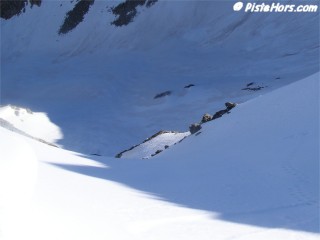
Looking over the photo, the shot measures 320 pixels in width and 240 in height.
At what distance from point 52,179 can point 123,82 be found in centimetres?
2373

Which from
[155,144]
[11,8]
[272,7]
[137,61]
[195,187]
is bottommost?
[195,187]

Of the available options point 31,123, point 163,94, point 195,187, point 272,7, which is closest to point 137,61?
point 163,94

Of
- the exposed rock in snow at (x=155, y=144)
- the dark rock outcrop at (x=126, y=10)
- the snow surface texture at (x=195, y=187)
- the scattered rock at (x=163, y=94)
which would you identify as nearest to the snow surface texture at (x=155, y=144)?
the exposed rock in snow at (x=155, y=144)

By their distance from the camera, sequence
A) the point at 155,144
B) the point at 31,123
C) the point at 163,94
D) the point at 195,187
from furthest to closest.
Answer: the point at 163,94 < the point at 31,123 < the point at 155,144 < the point at 195,187

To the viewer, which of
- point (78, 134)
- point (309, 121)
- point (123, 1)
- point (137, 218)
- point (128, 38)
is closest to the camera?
point (137, 218)

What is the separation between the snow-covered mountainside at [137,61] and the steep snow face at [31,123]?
59 cm

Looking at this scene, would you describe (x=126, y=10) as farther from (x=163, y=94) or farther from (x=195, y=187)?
(x=195, y=187)

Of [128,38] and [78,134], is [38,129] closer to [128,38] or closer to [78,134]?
[78,134]

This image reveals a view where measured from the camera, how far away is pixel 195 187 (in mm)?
8602

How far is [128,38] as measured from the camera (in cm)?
3794

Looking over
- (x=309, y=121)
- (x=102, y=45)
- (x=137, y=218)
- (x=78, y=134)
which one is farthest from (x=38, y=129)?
(x=137, y=218)

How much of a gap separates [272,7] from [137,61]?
9562 mm

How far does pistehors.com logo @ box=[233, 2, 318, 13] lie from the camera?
3296 cm

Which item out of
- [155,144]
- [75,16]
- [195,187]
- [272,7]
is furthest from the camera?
[75,16]
